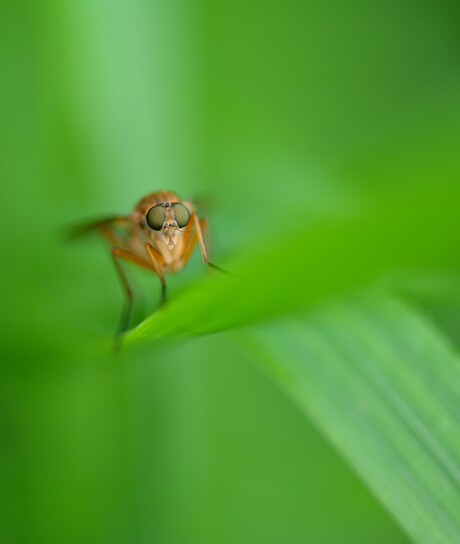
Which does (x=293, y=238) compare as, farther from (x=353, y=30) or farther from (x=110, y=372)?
(x=353, y=30)

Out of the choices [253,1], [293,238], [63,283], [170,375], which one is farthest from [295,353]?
[253,1]

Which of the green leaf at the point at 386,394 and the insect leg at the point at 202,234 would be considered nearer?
the green leaf at the point at 386,394

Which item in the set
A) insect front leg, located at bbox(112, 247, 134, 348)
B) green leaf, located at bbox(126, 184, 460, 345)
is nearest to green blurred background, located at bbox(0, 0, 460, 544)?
insect front leg, located at bbox(112, 247, 134, 348)

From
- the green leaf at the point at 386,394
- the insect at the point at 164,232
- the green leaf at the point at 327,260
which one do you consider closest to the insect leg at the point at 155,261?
the insect at the point at 164,232

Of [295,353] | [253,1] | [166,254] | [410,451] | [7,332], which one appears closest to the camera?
[410,451]

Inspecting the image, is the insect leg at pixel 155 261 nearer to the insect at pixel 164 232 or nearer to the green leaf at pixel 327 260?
the insect at pixel 164 232

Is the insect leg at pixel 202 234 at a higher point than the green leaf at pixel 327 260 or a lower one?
lower

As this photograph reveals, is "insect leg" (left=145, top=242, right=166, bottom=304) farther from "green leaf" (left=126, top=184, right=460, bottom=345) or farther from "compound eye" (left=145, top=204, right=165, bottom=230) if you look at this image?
"green leaf" (left=126, top=184, right=460, bottom=345)
